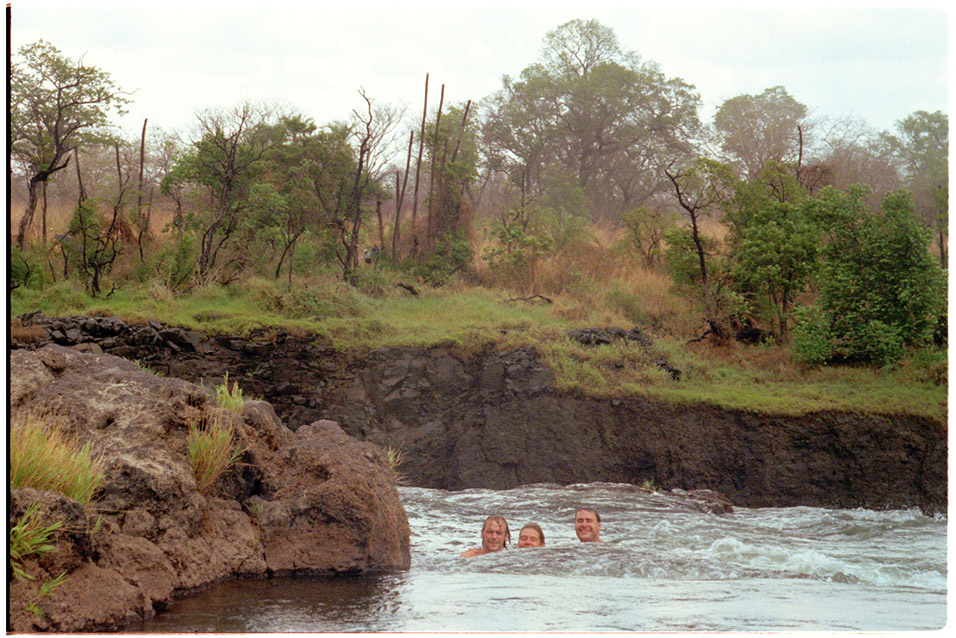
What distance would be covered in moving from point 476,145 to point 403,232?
5.38m

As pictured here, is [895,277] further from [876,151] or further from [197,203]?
[197,203]

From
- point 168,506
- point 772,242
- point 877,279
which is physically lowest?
point 168,506

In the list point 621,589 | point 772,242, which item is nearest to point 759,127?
point 772,242

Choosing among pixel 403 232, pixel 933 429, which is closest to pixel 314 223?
pixel 403 232

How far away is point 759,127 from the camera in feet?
73.7

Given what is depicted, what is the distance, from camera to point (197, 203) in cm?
1794

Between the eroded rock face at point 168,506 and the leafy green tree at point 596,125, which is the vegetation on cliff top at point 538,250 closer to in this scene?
the leafy green tree at point 596,125

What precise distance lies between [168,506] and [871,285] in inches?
399

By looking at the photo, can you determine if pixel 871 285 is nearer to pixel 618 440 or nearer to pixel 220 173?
pixel 618 440

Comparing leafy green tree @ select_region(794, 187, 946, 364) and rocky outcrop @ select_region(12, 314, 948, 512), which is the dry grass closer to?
rocky outcrop @ select_region(12, 314, 948, 512)

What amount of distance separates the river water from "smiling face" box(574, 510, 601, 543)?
0.50 meters

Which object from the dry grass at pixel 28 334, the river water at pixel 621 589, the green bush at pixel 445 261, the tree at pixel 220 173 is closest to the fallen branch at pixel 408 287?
the green bush at pixel 445 261

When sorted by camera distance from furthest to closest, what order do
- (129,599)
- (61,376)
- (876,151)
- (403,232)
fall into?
(403,232) → (876,151) → (61,376) → (129,599)

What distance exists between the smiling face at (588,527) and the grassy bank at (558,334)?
525cm
